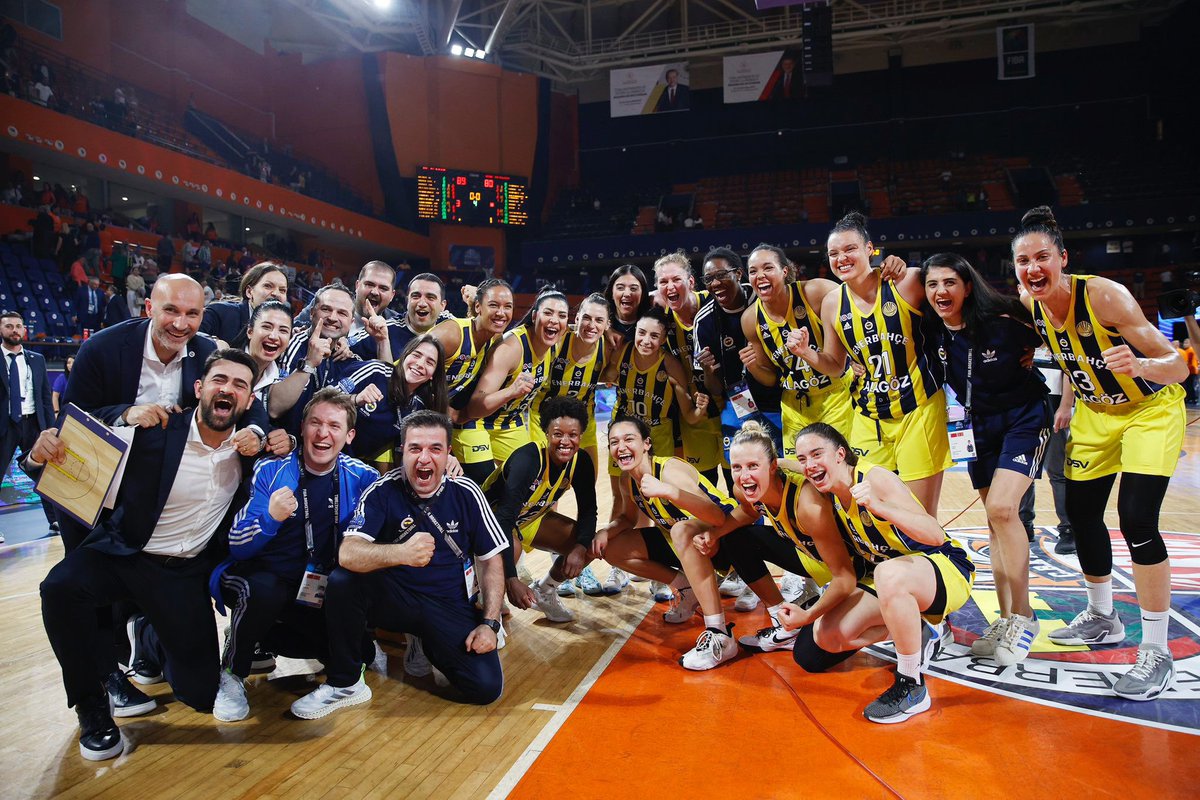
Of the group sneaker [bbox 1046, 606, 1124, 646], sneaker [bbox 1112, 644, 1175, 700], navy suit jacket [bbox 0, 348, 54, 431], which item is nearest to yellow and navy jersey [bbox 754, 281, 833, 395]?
sneaker [bbox 1046, 606, 1124, 646]

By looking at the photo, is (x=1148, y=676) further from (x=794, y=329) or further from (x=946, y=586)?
(x=794, y=329)

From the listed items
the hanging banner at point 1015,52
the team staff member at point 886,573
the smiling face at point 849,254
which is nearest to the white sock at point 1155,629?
the team staff member at point 886,573

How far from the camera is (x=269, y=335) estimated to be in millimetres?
3654

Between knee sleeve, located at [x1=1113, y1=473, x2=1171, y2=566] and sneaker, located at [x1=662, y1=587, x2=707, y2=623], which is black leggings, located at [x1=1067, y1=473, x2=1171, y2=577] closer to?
A: knee sleeve, located at [x1=1113, y1=473, x2=1171, y2=566]

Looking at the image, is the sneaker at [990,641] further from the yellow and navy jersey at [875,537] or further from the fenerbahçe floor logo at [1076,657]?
the yellow and navy jersey at [875,537]

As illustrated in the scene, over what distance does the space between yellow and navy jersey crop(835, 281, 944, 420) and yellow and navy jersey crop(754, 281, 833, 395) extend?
1.29 feet

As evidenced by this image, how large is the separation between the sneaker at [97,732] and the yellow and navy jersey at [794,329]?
3685 mm

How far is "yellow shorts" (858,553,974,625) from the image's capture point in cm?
325

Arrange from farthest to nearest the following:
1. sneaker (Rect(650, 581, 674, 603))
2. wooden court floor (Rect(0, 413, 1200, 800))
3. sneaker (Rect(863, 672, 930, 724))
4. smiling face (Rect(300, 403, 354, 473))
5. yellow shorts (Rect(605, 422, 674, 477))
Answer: yellow shorts (Rect(605, 422, 674, 477))
sneaker (Rect(650, 581, 674, 603))
smiling face (Rect(300, 403, 354, 473))
sneaker (Rect(863, 672, 930, 724))
wooden court floor (Rect(0, 413, 1200, 800))

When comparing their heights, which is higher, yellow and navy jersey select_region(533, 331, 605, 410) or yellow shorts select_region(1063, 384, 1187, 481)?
yellow and navy jersey select_region(533, 331, 605, 410)

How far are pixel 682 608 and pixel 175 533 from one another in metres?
2.65

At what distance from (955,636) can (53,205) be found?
51.5 ft

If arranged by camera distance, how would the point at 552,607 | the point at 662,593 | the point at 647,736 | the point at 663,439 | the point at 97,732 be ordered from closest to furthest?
the point at 97,732
the point at 647,736
the point at 552,607
the point at 662,593
the point at 663,439

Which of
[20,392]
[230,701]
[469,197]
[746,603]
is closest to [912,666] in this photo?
[746,603]
